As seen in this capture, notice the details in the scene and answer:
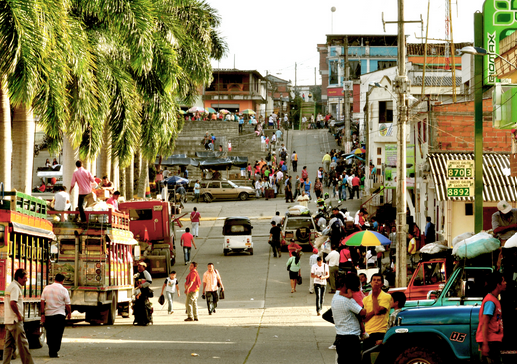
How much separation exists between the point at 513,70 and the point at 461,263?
10.4 m

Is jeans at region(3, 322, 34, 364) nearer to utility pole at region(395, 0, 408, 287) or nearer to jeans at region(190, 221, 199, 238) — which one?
utility pole at region(395, 0, 408, 287)

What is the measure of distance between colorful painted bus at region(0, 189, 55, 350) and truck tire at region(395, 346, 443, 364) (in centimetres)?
680

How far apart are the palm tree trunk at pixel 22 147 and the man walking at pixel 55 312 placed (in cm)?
697

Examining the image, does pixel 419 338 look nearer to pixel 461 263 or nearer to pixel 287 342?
pixel 461 263

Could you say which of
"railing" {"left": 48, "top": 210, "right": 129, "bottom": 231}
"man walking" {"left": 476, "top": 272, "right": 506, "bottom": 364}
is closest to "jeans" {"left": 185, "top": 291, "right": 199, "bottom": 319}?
"railing" {"left": 48, "top": 210, "right": 129, "bottom": 231}

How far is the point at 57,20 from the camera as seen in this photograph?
1802 cm

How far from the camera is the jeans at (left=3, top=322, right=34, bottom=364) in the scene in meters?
11.8

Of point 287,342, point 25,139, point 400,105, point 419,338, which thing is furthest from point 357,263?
point 419,338

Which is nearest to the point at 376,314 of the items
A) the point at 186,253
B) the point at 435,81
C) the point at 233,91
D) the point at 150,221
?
the point at 150,221

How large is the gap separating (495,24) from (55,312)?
15202 mm

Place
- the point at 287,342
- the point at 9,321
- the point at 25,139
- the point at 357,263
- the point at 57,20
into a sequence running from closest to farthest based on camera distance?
the point at 9,321 < the point at 287,342 < the point at 57,20 < the point at 25,139 < the point at 357,263

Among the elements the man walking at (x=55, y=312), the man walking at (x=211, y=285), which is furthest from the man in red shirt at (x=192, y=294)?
the man walking at (x=55, y=312)

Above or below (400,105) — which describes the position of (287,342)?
below

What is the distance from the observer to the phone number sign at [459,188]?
23562mm
